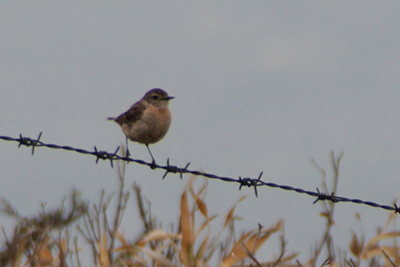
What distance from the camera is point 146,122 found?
7.13m

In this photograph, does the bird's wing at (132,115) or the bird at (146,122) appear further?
the bird's wing at (132,115)

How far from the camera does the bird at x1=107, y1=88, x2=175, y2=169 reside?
7133 mm

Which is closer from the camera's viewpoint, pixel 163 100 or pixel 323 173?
pixel 323 173

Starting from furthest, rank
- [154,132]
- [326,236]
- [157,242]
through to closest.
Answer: [154,132], [326,236], [157,242]

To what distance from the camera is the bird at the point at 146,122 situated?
7133 millimetres

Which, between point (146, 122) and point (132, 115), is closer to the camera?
point (146, 122)

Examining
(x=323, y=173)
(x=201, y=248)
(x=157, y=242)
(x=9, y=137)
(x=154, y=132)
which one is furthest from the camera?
(x=154, y=132)

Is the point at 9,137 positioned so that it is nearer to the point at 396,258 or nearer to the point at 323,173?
the point at 323,173


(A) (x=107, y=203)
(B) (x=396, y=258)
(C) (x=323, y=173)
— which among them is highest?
(C) (x=323, y=173)

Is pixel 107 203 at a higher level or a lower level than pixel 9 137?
lower

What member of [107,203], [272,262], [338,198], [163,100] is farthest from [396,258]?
[163,100]

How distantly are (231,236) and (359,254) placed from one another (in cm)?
61

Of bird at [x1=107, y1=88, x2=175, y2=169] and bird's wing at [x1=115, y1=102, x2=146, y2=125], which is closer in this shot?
bird at [x1=107, y1=88, x2=175, y2=169]

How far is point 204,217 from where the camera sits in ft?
8.26
